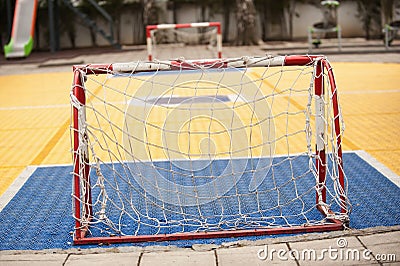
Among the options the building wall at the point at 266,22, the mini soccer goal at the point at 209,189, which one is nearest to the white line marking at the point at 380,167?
the mini soccer goal at the point at 209,189

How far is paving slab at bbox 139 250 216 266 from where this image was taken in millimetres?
3434

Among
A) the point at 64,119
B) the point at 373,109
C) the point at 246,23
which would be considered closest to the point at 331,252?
the point at 373,109

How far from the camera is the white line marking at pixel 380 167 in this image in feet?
16.6

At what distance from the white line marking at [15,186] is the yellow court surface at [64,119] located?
0.22ft

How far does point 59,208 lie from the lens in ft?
15.3

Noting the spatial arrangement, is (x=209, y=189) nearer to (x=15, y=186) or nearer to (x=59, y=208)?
(x=59, y=208)

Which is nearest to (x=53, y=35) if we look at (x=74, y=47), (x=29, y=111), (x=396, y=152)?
(x=74, y=47)

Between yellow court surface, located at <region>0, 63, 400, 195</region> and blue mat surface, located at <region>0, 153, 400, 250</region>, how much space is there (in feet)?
0.90

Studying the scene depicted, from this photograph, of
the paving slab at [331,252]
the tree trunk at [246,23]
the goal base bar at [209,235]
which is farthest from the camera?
the tree trunk at [246,23]

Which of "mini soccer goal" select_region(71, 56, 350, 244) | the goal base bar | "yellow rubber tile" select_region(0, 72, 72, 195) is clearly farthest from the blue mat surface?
"yellow rubber tile" select_region(0, 72, 72, 195)

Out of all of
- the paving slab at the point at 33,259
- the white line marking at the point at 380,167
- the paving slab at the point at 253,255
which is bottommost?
the paving slab at the point at 253,255

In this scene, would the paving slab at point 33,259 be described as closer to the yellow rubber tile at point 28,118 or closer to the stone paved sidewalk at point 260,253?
the stone paved sidewalk at point 260,253

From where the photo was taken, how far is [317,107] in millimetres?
4293

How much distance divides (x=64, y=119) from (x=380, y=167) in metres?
4.50
